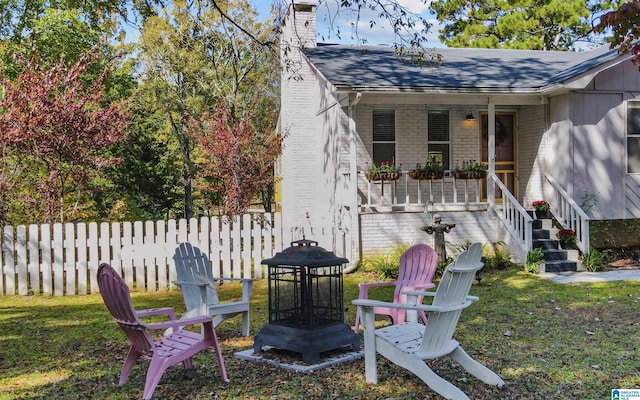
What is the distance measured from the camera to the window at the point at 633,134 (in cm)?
1306

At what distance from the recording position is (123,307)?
14.9 feet

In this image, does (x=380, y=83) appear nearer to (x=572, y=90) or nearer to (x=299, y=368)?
(x=572, y=90)

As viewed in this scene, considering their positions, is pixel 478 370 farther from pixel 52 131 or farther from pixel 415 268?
pixel 52 131

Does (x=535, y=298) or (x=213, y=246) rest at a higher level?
(x=213, y=246)

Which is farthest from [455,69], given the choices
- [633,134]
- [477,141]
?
[633,134]

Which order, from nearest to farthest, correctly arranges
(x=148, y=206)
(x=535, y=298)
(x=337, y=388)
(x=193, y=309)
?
(x=337, y=388) < (x=193, y=309) < (x=535, y=298) < (x=148, y=206)

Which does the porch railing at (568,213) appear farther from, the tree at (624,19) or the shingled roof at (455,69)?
the tree at (624,19)

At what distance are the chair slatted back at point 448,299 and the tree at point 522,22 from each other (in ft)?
82.0

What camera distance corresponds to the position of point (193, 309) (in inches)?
260

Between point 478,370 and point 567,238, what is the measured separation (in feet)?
26.5

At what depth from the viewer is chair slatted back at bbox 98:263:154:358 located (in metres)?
4.50

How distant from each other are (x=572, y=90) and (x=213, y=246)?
8265mm

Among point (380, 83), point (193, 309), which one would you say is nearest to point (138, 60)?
point (380, 83)

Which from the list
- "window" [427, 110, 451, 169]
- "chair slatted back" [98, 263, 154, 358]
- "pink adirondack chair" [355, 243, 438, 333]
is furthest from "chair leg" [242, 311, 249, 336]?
"window" [427, 110, 451, 169]
